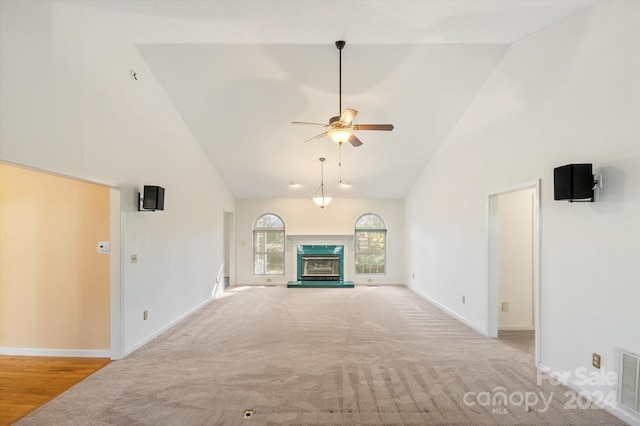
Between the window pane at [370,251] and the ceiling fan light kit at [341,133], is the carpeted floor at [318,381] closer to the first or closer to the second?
the ceiling fan light kit at [341,133]

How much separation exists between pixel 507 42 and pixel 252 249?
722cm

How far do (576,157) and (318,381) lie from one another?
3335 mm

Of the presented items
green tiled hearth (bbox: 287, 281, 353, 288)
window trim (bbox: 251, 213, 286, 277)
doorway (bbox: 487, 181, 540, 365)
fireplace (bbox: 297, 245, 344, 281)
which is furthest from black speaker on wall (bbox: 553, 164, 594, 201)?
window trim (bbox: 251, 213, 286, 277)

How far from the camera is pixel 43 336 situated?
12.3ft

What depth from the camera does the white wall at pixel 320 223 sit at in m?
8.56

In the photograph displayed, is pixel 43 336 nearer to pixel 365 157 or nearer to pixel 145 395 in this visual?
pixel 145 395

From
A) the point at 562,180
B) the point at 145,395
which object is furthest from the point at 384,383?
the point at 562,180

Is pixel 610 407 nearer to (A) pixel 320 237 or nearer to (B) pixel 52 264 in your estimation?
(B) pixel 52 264

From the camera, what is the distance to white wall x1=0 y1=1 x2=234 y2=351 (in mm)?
2477

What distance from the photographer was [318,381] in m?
3.06

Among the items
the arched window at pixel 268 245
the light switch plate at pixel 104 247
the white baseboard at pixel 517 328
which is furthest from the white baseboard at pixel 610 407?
the arched window at pixel 268 245

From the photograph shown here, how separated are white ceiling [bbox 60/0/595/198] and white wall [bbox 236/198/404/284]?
177cm

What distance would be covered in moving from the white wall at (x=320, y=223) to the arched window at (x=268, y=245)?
162 millimetres

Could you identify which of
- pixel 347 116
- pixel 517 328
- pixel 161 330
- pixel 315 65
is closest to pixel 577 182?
pixel 347 116
